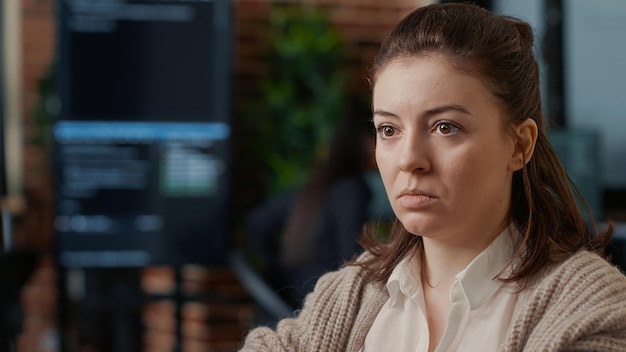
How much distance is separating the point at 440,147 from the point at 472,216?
4.0 inches

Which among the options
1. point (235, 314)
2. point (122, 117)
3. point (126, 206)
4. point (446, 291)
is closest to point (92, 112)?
A: point (122, 117)

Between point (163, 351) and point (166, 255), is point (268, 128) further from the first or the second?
point (163, 351)

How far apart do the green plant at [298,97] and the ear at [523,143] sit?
3.09 metres

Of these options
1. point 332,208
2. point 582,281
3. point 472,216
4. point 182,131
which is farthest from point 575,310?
point 182,131

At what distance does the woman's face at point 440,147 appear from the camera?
4.04 feet

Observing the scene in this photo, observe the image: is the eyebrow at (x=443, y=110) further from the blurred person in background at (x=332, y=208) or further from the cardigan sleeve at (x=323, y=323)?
the blurred person in background at (x=332, y=208)

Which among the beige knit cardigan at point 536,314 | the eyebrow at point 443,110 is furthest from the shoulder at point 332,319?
the eyebrow at point 443,110

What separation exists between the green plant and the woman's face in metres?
3.12

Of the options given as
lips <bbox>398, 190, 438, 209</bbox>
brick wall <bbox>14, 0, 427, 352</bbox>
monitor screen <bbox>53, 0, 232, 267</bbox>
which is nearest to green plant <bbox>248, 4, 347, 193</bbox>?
brick wall <bbox>14, 0, 427, 352</bbox>

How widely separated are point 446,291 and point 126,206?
2.64 meters

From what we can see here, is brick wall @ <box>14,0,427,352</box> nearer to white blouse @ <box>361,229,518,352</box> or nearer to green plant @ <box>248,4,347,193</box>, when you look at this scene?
green plant @ <box>248,4,347,193</box>

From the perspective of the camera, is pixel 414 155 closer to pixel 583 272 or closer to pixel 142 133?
pixel 583 272

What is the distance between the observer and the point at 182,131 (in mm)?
3857

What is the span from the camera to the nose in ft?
4.04
